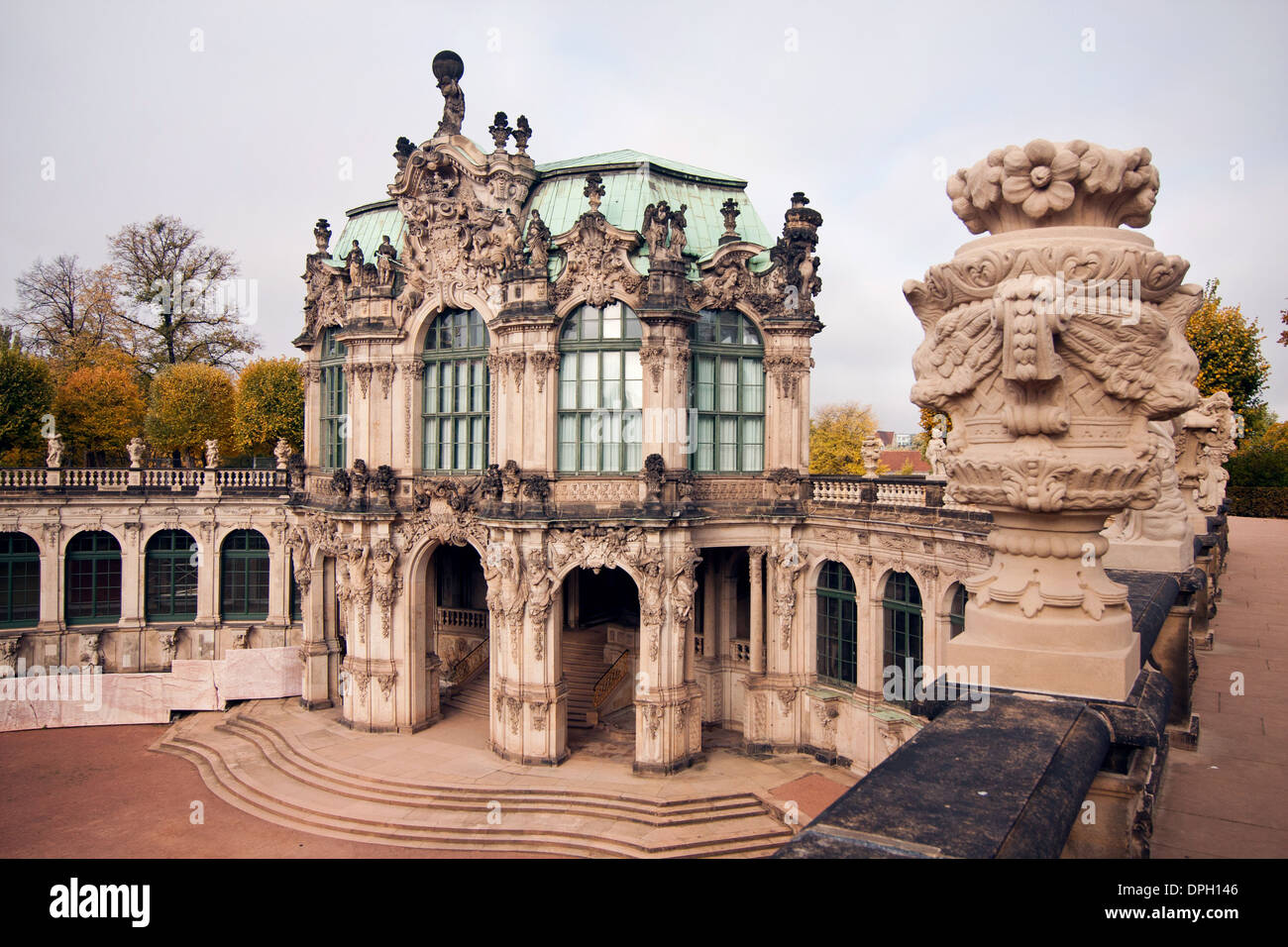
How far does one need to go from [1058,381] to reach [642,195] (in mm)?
21780

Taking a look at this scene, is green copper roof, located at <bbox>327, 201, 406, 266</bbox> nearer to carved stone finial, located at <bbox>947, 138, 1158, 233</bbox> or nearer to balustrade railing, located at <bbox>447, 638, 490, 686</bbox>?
balustrade railing, located at <bbox>447, 638, 490, 686</bbox>

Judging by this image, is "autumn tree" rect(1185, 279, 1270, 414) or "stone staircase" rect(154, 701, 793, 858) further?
"autumn tree" rect(1185, 279, 1270, 414)

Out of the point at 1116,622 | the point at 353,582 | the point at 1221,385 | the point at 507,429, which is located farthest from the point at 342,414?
the point at 1221,385

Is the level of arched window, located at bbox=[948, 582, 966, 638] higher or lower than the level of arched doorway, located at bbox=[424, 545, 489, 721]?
higher

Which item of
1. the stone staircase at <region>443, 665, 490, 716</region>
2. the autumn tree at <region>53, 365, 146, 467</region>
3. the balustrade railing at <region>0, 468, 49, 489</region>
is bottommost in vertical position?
the stone staircase at <region>443, 665, 490, 716</region>

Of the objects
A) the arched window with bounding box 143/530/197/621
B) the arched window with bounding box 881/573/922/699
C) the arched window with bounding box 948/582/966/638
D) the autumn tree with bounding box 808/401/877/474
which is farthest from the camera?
the autumn tree with bounding box 808/401/877/474

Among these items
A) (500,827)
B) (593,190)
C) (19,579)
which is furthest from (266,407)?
(500,827)

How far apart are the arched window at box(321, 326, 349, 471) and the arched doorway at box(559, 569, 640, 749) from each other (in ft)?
29.9

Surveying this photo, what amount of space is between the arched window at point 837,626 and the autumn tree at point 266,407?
105 feet

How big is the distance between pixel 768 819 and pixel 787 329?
13192 mm

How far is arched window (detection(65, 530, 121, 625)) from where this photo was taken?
111 ft

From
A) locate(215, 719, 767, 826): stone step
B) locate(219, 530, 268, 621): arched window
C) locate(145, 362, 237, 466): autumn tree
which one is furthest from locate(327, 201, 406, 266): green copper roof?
locate(145, 362, 237, 466): autumn tree
